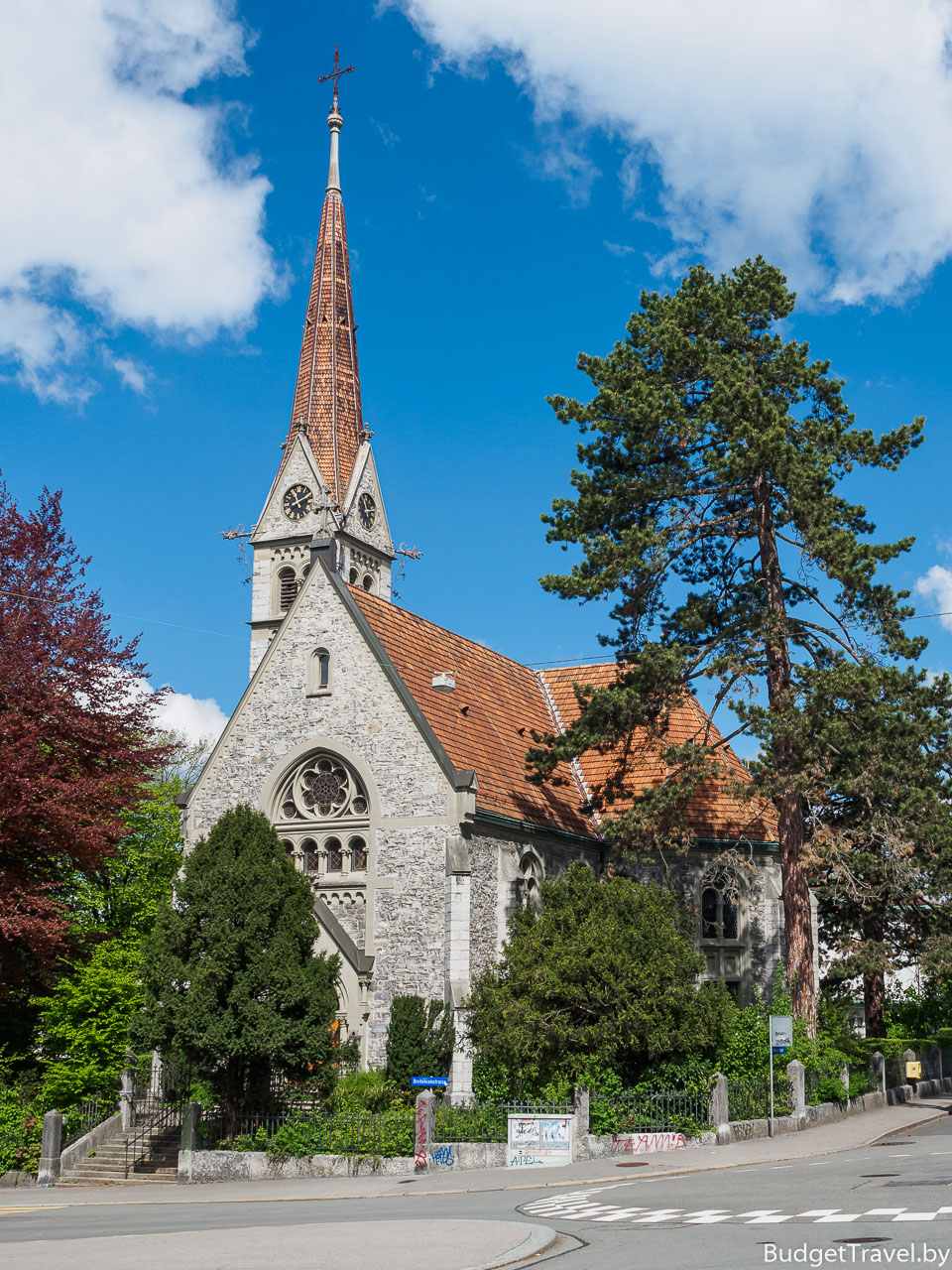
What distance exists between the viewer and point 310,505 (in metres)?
64.0

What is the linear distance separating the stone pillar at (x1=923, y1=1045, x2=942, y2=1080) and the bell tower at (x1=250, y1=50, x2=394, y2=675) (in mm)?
35659

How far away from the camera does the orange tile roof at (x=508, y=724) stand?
30.9 m

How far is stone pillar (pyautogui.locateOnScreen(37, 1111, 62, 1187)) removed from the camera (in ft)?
82.6

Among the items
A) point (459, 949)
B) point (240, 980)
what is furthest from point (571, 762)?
point (240, 980)

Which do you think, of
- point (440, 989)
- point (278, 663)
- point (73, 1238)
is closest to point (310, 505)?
point (278, 663)

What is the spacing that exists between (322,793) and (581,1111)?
35.9ft

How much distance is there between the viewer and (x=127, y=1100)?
27094 millimetres

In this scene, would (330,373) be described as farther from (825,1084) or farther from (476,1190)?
(476,1190)

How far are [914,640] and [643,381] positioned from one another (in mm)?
8421

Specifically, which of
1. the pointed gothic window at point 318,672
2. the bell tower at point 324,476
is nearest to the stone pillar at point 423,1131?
the pointed gothic window at point 318,672

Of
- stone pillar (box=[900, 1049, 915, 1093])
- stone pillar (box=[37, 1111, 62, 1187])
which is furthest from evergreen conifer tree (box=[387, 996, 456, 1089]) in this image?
stone pillar (box=[900, 1049, 915, 1093])

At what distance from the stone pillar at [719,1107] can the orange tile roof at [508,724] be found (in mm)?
6899

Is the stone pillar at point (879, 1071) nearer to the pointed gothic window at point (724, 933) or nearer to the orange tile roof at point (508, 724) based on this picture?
the pointed gothic window at point (724, 933)

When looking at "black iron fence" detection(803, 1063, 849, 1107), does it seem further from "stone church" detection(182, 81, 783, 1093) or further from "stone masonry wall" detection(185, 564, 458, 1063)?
"stone masonry wall" detection(185, 564, 458, 1063)
